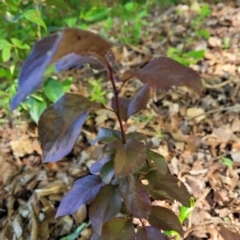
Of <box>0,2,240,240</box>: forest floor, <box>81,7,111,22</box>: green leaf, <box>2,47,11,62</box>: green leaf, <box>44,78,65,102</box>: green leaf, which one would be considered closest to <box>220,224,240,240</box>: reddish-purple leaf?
<box>0,2,240,240</box>: forest floor

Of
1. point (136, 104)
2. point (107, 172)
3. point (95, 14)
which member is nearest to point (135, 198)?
point (107, 172)

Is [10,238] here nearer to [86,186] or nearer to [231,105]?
[86,186]

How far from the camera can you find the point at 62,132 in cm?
65

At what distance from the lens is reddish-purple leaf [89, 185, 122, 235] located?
78 centimetres

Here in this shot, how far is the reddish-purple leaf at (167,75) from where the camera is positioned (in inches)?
23.5

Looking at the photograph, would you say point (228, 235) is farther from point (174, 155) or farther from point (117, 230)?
point (174, 155)

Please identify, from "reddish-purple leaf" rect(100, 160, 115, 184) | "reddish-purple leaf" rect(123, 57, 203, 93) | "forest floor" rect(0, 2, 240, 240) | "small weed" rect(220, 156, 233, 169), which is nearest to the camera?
"reddish-purple leaf" rect(123, 57, 203, 93)

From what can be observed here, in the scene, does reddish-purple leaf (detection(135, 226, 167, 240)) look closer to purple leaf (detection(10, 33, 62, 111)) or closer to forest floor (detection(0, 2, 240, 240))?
forest floor (detection(0, 2, 240, 240))

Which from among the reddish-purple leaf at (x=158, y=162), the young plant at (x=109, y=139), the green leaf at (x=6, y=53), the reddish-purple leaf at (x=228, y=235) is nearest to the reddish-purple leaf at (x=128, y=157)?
the young plant at (x=109, y=139)

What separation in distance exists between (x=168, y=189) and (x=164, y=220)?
0.08 meters

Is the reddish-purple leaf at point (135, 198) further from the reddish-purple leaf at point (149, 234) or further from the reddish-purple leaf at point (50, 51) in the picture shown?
the reddish-purple leaf at point (50, 51)

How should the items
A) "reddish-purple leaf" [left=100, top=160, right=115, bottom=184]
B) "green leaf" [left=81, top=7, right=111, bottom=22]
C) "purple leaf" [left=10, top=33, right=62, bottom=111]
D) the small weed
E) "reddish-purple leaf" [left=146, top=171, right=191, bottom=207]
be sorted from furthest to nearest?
"green leaf" [left=81, top=7, right=111, bottom=22]
the small weed
"reddish-purple leaf" [left=146, top=171, right=191, bottom=207]
"reddish-purple leaf" [left=100, top=160, right=115, bottom=184]
"purple leaf" [left=10, top=33, right=62, bottom=111]

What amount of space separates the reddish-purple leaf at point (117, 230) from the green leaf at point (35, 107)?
0.70m

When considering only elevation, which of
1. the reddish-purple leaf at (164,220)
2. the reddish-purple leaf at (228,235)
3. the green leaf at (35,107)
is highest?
the reddish-purple leaf at (164,220)
